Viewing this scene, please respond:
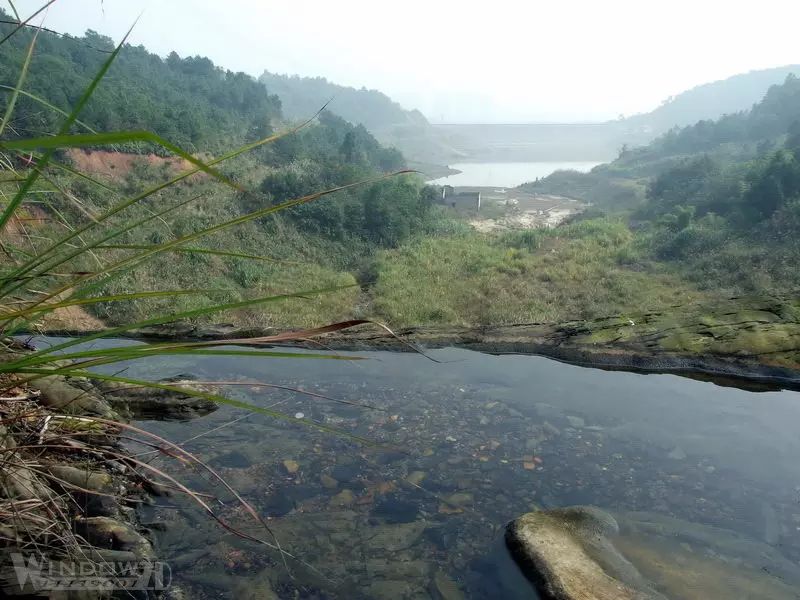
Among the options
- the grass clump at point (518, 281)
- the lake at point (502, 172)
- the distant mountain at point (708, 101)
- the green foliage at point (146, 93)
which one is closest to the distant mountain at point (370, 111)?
the lake at point (502, 172)

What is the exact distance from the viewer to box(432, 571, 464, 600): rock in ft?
6.15

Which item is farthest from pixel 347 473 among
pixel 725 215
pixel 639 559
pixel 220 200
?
pixel 725 215

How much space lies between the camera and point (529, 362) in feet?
12.9

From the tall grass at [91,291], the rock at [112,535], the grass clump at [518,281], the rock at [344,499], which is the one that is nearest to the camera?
the tall grass at [91,291]

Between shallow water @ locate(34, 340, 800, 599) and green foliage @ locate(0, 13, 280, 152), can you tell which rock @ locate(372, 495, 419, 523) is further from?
green foliage @ locate(0, 13, 280, 152)

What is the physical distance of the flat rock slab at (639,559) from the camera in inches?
74.3

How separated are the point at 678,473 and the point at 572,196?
1502 inches

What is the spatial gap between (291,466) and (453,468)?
82cm

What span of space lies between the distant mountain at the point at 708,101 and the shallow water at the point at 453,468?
106889mm

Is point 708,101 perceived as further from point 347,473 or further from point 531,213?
point 347,473

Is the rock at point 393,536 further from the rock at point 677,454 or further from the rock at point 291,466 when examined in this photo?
the rock at point 677,454

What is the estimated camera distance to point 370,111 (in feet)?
326

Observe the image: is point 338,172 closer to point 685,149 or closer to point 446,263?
point 446,263

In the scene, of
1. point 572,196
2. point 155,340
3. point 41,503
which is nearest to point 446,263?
point 155,340
